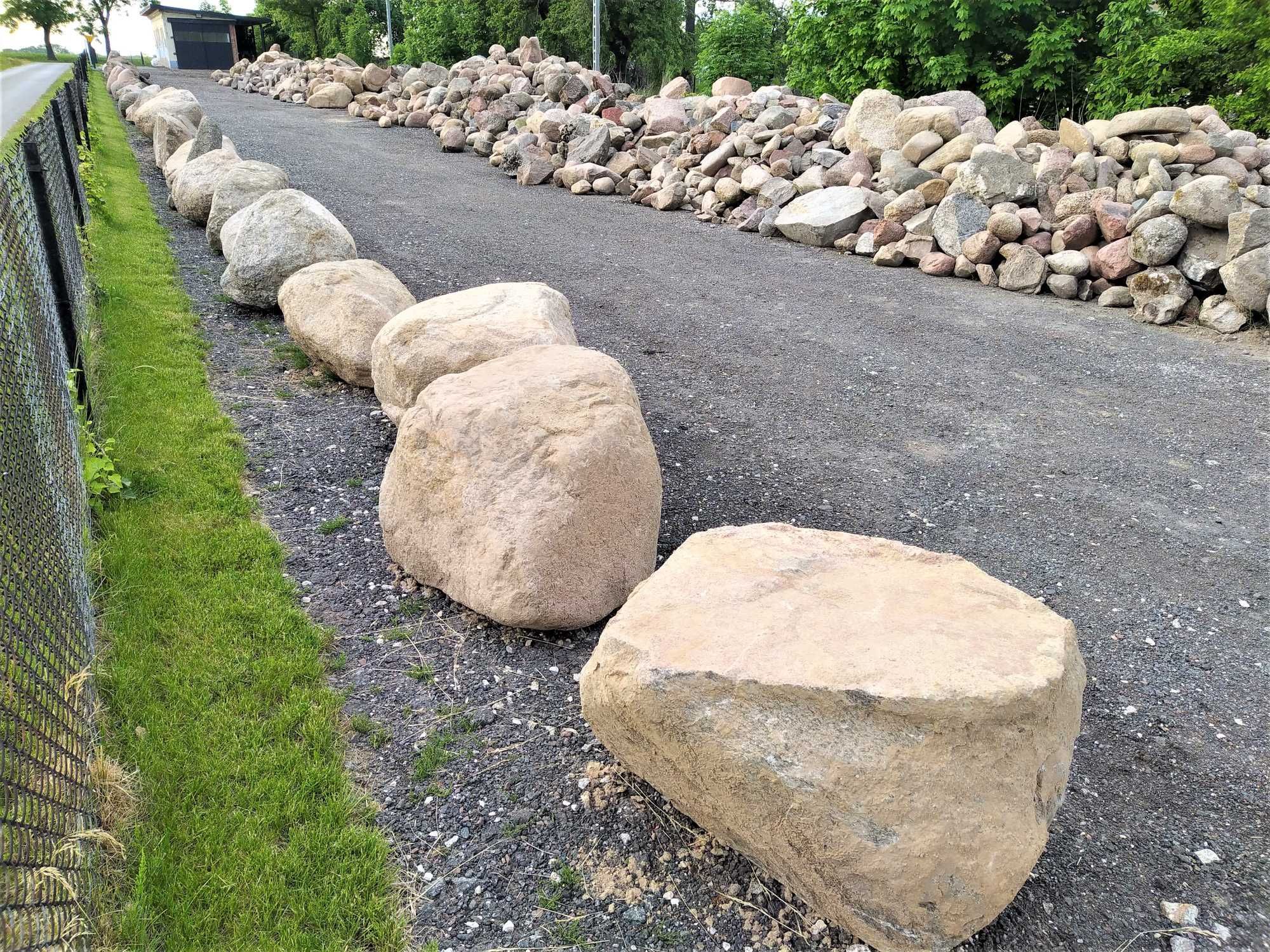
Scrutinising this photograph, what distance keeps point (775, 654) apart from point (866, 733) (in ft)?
0.99

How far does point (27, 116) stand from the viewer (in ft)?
46.1

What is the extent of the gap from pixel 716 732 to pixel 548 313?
3.16 m

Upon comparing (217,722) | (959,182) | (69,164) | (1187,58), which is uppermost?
(1187,58)

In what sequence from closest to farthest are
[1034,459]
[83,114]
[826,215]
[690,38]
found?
[1034,459] → [826,215] → [83,114] → [690,38]

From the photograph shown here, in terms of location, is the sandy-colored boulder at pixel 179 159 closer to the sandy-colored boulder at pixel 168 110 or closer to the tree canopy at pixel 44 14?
the sandy-colored boulder at pixel 168 110

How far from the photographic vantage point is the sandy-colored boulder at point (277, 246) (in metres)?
6.86

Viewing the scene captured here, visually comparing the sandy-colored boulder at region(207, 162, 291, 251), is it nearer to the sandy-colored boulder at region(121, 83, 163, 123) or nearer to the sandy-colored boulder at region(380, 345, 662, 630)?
the sandy-colored boulder at region(380, 345, 662, 630)

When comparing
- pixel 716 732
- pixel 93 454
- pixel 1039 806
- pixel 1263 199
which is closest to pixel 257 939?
pixel 716 732

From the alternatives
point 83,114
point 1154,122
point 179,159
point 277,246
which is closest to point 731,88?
point 1154,122

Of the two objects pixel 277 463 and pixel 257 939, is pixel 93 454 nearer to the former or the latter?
pixel 277 463

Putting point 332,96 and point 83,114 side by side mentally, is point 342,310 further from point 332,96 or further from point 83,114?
point 332,96

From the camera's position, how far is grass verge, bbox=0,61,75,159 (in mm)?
5883

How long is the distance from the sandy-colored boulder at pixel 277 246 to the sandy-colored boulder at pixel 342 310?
713mm

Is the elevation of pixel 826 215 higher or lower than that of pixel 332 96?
lower
